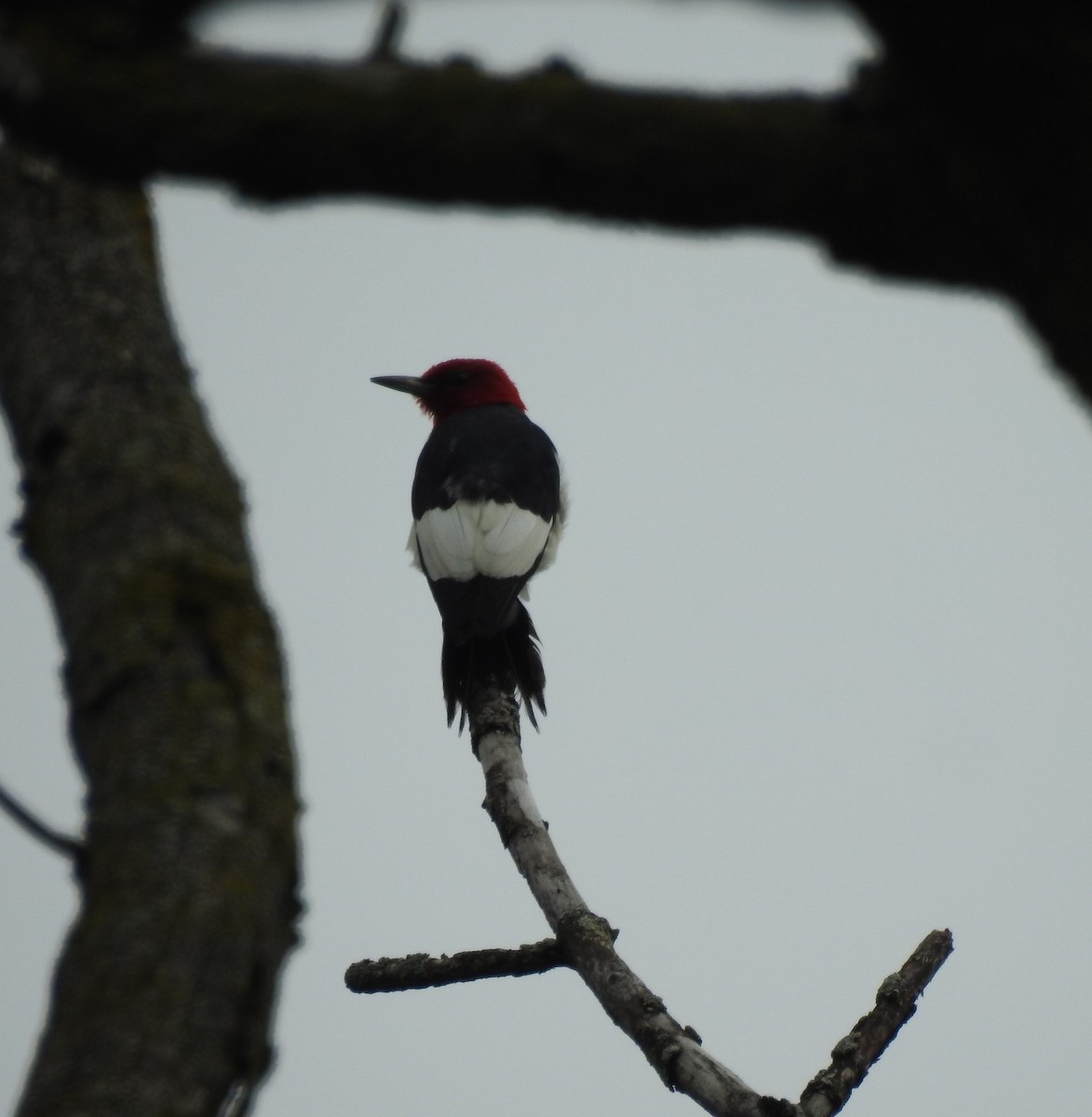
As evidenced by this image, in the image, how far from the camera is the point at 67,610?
1.39 metres

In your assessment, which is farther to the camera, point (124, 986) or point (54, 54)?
point (54, 54)

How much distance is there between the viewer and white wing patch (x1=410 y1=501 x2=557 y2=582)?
4.75 metres

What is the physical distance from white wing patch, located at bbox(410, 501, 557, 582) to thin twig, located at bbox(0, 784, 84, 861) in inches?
133

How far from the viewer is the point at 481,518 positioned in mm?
5219

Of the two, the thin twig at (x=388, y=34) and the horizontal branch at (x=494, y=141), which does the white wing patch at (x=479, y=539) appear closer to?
the thin twig at (x=388, y=34)

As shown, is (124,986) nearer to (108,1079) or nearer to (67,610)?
(108,1079)

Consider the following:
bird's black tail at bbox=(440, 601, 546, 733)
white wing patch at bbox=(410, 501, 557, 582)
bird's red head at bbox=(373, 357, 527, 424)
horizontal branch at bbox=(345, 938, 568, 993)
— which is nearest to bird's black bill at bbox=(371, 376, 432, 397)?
bird's red head at bbox=(373, 357, 527, 424)

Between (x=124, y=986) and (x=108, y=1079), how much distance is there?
0.08 metres

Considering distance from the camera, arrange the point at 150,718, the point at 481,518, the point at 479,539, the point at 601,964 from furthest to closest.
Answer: the point at 481,518
the point at 479,539
the point at 601,964
the point at 150,718

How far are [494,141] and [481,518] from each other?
13.6ft

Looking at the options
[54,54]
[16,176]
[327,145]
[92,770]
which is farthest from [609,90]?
[16,176]

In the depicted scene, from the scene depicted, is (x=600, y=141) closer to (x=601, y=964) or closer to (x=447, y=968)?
(x=601, y=964)

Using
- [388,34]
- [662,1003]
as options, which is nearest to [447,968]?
[662,1003]

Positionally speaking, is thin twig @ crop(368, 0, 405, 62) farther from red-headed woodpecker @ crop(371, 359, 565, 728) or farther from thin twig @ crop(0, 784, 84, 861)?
red-headed woodpecker @ crop(371, 359, 565, 728)
